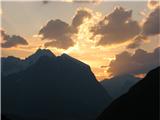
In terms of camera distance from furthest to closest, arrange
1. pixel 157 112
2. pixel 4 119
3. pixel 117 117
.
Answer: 1. pixel 117 117
2. pixel 157 112
3. pixel 4 119

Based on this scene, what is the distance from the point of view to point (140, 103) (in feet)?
536

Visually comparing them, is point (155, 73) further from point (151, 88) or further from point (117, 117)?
point (117, 117)

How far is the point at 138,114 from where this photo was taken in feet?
509

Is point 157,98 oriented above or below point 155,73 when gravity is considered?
below

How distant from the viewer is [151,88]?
17012cm

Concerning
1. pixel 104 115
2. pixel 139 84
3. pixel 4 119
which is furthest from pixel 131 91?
pixel 4 119

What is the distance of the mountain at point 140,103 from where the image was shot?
150m

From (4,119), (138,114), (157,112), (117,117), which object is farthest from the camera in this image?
(117,117)

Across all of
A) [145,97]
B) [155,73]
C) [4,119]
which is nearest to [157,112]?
[145,97]

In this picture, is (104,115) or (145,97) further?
(104,115)

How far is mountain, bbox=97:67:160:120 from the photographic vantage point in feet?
493

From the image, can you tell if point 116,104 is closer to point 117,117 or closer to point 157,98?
point 117,117

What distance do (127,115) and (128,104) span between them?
1033 cm

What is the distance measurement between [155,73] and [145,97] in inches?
712
